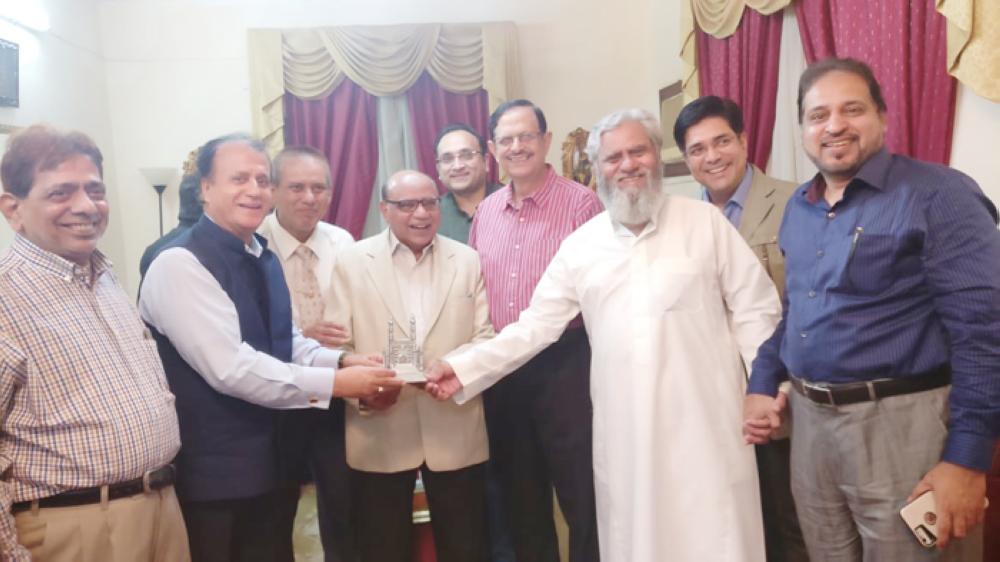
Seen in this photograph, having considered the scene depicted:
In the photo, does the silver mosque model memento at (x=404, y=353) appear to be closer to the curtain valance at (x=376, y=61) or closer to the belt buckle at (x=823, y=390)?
the belt buckle at (x=823, y=390)

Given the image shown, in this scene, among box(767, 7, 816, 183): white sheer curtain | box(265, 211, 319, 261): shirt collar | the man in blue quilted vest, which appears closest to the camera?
the man in blue quilted vest

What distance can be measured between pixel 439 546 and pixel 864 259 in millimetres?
1595

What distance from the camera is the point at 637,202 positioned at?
2.06 metres

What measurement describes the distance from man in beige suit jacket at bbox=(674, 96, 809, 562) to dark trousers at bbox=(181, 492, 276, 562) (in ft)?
5.35

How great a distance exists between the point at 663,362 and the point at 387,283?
94cm

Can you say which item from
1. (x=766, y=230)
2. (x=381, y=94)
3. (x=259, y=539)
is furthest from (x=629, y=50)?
(x=259, y=539)

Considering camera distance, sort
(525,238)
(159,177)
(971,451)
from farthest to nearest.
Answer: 1. (159,177)
2. (525,238)
3. (971,451)

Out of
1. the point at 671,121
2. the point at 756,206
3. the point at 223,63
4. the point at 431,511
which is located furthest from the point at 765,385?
the point at 223,63

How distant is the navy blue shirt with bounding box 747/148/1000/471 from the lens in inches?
55.6

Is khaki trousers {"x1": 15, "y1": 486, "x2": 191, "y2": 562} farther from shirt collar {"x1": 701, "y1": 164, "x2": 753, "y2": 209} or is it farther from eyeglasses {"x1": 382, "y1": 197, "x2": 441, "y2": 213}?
shirt collar {"x1": 701, "y1": 164, "x2": 753, "y2": 209}

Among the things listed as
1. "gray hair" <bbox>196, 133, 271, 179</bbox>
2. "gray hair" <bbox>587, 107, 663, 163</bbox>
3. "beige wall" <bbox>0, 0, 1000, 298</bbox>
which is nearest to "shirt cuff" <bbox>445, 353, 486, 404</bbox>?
"gray hair" <bbox>587, 107, 663, 163</bbox>

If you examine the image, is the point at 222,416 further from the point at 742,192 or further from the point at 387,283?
the point at 742,192

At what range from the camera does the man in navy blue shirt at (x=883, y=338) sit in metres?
1.42

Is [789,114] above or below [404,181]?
above
